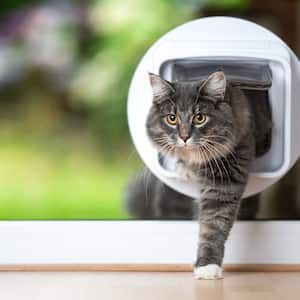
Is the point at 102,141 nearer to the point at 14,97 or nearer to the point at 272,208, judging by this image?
the point at 14,97

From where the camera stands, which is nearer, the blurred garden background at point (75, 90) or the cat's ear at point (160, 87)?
the cat's ear at point (160, 87)

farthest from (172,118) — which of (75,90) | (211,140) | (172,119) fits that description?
(75,90)

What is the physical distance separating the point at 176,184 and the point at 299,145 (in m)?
0.37

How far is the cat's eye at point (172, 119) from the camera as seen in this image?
1633 mm

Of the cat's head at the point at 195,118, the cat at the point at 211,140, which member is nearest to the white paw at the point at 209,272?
the cat at the point at 211,140

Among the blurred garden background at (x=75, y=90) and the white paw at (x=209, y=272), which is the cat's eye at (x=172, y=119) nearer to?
the blurred garden background at (x=75, y=90)

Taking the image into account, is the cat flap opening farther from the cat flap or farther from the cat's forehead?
the cat's forehead

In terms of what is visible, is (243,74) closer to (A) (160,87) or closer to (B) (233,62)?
(B) (233,62)

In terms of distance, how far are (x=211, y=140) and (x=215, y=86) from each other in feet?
0.45

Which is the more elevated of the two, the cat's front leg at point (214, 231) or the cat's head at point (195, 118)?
the cat's head at point (195, 118)

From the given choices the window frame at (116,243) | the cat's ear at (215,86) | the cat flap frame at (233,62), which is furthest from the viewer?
the window frame at (116,243)

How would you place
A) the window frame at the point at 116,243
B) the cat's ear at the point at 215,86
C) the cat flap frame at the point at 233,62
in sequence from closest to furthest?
the cat's ear at the point at 215,86, the cat flap frame at the point at 233,62, the window frame at the point at 116,243

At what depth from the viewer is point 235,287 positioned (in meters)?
1.61

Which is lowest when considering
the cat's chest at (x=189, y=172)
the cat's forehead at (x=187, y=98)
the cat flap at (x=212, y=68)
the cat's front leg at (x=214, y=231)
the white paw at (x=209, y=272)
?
the white paw at (x=209, y=272)
